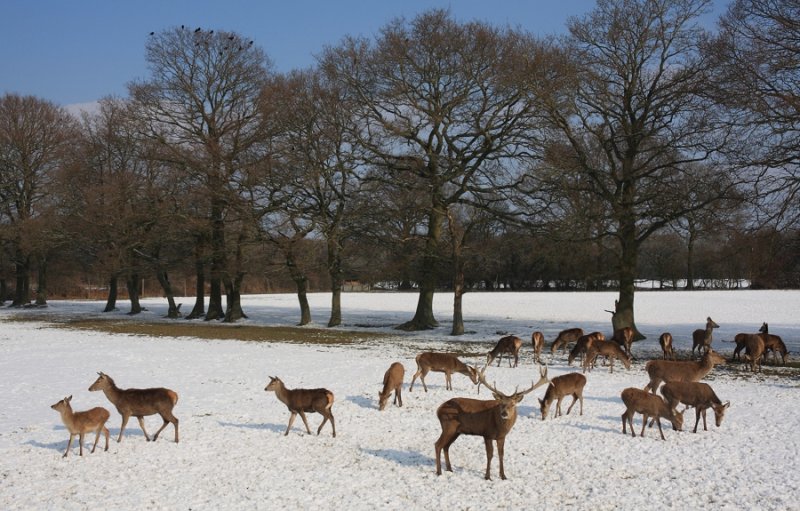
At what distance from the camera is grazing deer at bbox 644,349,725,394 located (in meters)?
13.7

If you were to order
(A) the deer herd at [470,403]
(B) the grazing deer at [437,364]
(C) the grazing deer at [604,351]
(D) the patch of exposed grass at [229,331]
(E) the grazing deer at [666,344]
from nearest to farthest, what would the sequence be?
(A) the deer herd at [470,403] → (B) the grazing deer at [437,364] → (C) the grazing deer at [604,351] → (E) the grazing deer at [666,344] → (D) the patch of exposed grass at [229,331]

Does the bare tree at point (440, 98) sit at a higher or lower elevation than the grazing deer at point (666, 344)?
higher

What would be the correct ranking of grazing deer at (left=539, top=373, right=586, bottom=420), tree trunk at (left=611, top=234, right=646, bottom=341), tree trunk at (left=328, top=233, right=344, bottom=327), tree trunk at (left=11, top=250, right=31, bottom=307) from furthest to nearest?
tree trunk at (left=11, top=250, right=31, bottom=307) < tree trunk at (left=328, top=233, right=344, bottom=327) < tree trunk at (left=611, top=234, right=646, bottom=341) < grazing deer at (left=539, top=373, right=586, bottom=420)

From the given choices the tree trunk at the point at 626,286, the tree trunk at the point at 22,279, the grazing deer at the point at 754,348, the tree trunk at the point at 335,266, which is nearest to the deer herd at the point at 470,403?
the grazing deer at the point at 754,348

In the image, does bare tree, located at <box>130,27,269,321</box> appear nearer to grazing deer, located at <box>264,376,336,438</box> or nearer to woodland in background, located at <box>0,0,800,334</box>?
woodland in background, located at <box>0,0,800,334</box>

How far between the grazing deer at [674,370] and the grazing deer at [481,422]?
547 centimetres

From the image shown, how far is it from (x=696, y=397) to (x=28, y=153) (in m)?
53.3

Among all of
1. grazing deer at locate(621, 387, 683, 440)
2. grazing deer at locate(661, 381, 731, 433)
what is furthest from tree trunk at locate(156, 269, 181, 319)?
grazing deer at locate(661, 381, 731, 433)

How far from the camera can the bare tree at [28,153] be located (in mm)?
50188

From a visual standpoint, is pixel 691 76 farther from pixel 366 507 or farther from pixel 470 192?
pixel 366 507

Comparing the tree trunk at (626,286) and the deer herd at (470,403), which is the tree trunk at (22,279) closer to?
the tree trunk at (626,286)

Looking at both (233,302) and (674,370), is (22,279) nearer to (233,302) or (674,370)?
(233,302)

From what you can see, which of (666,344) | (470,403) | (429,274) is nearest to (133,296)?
(429,274)

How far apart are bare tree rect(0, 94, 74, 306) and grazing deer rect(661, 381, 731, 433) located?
161 ft
